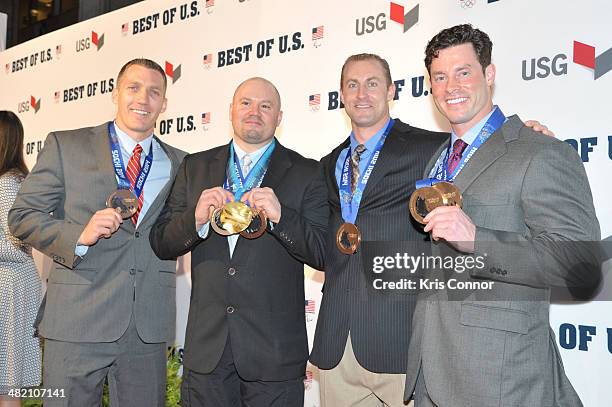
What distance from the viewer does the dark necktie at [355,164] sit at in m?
2.90

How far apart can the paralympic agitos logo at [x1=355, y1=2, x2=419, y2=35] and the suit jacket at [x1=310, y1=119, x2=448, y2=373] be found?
4.87ft

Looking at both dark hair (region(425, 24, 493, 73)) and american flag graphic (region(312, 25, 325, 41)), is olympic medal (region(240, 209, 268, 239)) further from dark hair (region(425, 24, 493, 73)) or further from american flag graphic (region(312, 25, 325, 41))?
american flag graphic (region(312, 25, 325, 41))

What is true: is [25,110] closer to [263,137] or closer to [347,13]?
[347,13]

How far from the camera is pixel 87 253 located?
3174 mm

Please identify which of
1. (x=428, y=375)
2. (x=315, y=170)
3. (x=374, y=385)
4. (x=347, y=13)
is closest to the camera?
(x=428, y=375)

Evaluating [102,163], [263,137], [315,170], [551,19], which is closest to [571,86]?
[551,19]

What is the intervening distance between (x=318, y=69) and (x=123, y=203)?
217cm

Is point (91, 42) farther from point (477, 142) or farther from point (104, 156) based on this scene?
point (477, 142)

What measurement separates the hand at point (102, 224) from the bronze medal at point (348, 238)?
102 centimetres

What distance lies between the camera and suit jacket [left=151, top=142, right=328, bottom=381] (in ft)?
9.52

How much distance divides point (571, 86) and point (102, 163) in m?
2.45

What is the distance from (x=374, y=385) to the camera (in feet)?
8.99

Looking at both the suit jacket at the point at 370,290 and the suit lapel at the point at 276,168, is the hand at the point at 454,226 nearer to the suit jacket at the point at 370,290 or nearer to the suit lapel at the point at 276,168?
the suit jacket at the point at 370,290

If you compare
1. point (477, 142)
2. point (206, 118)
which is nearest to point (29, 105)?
point (206, 118)
